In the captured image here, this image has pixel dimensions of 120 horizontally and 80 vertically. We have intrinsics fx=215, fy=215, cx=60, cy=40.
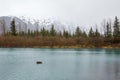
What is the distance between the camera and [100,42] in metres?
142

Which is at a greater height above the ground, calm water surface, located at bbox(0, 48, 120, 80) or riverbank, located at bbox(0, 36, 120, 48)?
riverbank, located at bbox(0, 36, 120, 48)

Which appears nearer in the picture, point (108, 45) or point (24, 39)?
point (108, 45)

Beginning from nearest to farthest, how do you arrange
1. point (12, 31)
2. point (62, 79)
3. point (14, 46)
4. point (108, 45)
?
1. point (62, 79)
2. point (108, 45)
3. point (14, 46)
4. point (12, 31)

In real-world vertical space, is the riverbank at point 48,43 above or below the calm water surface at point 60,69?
above

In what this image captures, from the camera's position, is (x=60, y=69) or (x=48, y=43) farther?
(x=48, y=43)

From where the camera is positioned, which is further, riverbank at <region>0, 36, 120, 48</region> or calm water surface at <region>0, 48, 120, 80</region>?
riverbank at <region>0, 36, 120, 48</region>

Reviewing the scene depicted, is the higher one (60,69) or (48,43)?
(48,43)

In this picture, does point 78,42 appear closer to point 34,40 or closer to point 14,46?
point 34,40

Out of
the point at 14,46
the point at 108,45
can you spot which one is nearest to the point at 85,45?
the point at 108,45

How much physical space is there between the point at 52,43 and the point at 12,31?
3326cm

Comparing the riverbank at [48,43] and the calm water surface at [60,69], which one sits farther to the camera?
the riverbank at [48,43]

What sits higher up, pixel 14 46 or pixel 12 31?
pixel 12 31

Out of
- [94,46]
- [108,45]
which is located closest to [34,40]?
[94,46]

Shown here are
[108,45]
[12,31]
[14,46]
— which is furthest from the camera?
[12,31]
